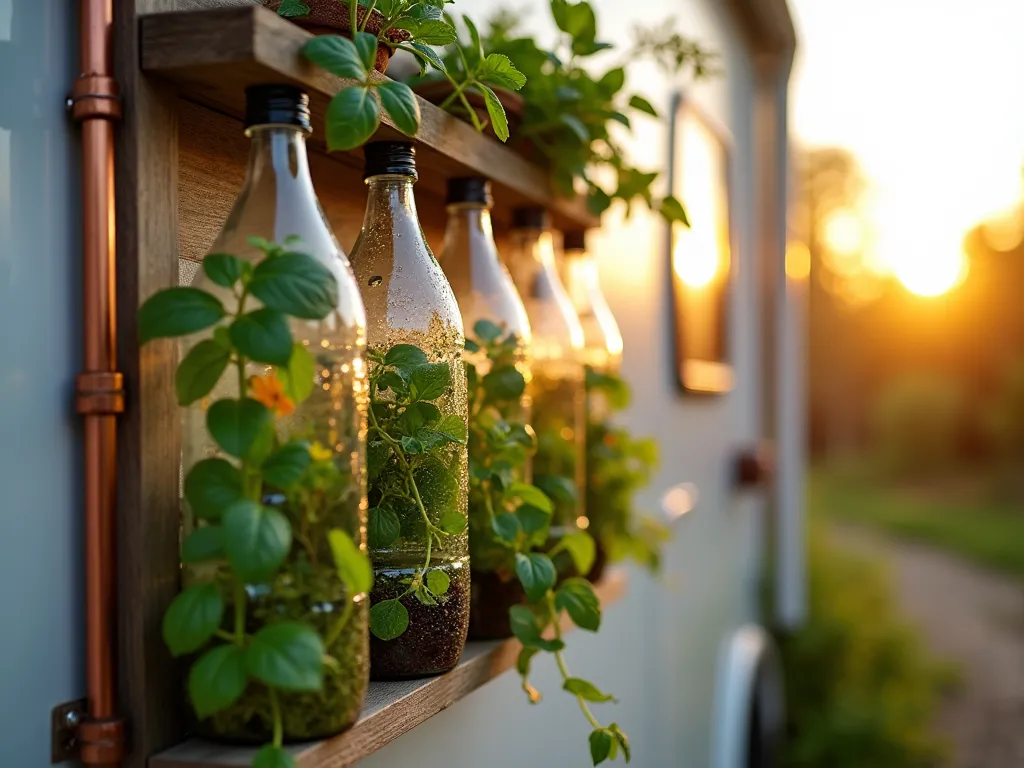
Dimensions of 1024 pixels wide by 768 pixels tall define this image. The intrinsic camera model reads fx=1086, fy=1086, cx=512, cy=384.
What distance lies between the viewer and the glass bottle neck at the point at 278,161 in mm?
689

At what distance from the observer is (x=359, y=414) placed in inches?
27.5

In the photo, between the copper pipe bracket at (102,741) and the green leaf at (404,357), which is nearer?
the copper pipe bracket at (102,741)

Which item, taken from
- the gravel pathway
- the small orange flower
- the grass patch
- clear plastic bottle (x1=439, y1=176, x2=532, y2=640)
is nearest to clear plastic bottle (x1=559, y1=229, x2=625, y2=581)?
clear plastic bottle (x1=439, y1=176, x2=532, y2=640)

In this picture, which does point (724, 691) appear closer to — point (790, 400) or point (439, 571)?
point (790, 400)

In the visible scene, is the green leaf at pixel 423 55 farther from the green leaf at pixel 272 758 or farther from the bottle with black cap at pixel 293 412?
the green leaf at pixel 272 758

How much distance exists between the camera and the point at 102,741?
0.64 m

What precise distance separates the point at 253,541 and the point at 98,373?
16 cm

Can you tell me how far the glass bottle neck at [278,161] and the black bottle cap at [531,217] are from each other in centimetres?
53

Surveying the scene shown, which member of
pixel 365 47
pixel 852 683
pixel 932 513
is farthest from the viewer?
pixel 932 513

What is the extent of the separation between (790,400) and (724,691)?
126cm

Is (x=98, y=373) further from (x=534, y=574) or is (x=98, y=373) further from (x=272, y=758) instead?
(x=534, y=574)

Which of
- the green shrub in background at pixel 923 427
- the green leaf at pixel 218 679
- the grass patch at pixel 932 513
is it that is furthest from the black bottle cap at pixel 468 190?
the green shrub in background at pixel 923 427

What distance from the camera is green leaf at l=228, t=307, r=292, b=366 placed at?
1.91 feet

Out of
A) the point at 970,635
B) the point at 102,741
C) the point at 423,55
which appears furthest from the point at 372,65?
the point at 970,635
